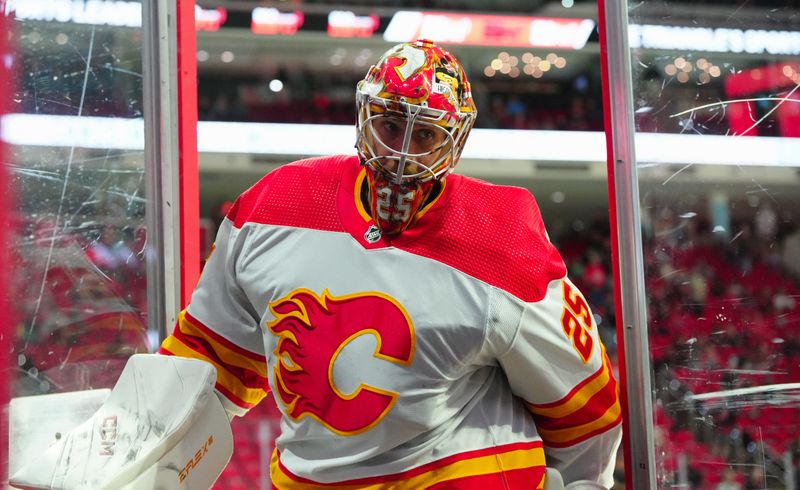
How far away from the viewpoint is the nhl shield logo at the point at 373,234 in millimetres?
1566

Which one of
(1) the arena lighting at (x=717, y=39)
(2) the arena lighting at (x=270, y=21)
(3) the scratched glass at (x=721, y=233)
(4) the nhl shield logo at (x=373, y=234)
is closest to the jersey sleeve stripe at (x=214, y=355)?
(4) the nhl shield logo at (x=373, y=234)

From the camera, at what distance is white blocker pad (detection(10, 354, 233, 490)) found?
5.23ft

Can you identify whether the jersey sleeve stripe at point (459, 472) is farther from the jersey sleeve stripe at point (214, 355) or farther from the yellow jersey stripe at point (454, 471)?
the jersey sleeve stripe at point (214, 355)

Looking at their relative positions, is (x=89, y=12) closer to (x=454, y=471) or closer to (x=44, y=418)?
(x=44, y=418)

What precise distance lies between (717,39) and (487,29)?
8532 millimetres

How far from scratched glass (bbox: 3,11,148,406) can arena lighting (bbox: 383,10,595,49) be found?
26.5 ft

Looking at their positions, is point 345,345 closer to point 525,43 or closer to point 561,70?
point 525,43

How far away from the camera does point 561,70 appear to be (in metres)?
10.8

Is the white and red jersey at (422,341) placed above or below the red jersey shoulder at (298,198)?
below

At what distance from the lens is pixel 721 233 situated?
156 cm

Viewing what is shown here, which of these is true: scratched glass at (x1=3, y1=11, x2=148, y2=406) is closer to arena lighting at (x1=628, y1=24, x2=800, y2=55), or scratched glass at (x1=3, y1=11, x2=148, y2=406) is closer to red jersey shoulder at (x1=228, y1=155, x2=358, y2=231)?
red jersey shoulder at (x1=228, y1=155, x2=358, y2=231)

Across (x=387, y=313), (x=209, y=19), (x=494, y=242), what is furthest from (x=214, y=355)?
(x=209, y=19)

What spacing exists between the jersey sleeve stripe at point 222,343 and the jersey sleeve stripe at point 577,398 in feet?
1.61

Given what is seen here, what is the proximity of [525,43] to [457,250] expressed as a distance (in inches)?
347
